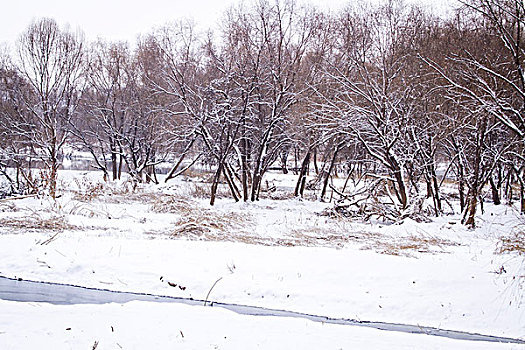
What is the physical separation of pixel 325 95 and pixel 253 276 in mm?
12102

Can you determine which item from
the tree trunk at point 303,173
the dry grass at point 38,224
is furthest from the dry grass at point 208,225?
the tree trunk at point 303,173

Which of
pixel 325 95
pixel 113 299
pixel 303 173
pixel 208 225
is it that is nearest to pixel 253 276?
pixel 113 299

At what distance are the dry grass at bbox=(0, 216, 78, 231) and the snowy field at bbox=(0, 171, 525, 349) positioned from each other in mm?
39

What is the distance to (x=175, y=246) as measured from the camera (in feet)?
35.7

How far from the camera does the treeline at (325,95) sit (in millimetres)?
15352

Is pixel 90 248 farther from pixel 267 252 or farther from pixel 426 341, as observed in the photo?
pixel 426 341

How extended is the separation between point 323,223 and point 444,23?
888 cm

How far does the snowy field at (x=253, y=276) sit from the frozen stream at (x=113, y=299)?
214mm

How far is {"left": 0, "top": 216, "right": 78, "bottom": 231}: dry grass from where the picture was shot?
12.4 meters

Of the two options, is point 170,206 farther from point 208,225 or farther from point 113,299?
point 113,299

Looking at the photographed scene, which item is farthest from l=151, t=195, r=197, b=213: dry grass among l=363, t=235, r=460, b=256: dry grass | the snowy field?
l=363, t=235, r=460, b=256: dry grass

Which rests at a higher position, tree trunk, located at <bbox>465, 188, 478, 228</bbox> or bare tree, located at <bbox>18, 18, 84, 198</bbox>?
bare tree, located at <bbox>18, 18, 84, 198</bbox>

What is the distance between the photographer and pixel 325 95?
65.4 feet

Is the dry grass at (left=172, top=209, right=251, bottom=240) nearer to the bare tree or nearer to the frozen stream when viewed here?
the frozen stream
